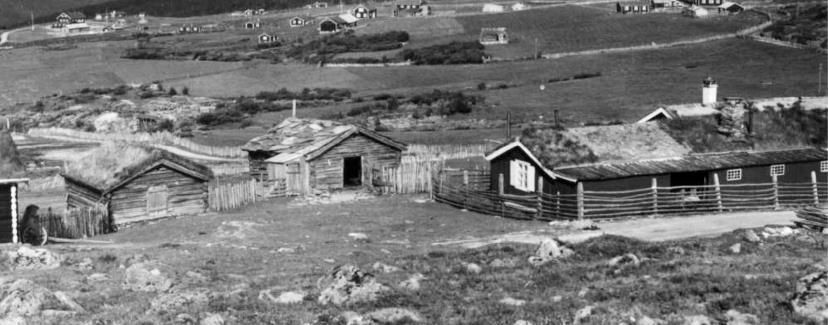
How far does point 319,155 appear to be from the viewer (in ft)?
155

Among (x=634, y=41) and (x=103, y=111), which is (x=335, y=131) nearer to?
(x=103, y=111)

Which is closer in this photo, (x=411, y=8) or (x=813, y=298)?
(x=813, y=298)

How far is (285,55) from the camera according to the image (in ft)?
444

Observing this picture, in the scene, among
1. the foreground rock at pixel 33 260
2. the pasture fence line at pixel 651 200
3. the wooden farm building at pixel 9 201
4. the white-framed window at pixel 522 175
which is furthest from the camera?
the white-framed window at pixel 522 175

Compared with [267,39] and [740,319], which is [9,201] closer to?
[740,319]

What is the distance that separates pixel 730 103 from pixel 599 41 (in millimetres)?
83717

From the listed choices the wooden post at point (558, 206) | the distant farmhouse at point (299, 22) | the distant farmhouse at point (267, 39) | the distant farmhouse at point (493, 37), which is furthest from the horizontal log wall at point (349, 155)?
the distant farmhouse at point (299, 22)

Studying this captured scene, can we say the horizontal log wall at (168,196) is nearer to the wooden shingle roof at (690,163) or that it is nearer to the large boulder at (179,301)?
the wooden shingle roof at (690,163)

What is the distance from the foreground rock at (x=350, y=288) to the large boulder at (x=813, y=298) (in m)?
7.54

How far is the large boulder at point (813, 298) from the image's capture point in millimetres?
19447

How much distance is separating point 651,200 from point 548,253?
11.3m

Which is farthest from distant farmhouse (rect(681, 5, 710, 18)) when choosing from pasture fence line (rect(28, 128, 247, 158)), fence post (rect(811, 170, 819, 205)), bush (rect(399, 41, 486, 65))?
fence post (rect(811, 170, 819, 205))

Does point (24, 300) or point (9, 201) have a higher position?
point (9, 201)

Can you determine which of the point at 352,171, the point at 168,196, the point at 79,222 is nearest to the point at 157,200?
the point at 168,196
